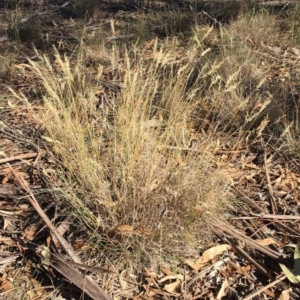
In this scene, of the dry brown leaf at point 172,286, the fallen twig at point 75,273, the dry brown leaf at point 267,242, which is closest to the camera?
the fallen twig at point 75,273

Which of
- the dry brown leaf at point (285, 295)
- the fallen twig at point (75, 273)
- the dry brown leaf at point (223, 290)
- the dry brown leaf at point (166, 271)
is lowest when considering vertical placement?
the dry brown leaf at point (223, 290)

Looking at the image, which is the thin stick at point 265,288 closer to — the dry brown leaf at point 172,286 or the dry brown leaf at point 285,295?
the dry brown leaf at point 285,295

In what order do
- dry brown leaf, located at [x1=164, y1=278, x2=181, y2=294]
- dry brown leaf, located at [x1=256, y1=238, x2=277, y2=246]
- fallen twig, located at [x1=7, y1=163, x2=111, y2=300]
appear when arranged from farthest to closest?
1. dry brown leaf, located at [x1=256, y1=238, x2=277, y2=246]
2. dry brown leaf, located at [x1=164, y1=278, x2=181, y2=294]
3. fallen twig, located at [x1=7, y1=163, x2=111, y2=300]

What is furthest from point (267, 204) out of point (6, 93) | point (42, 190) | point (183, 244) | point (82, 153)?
point (6, 93)

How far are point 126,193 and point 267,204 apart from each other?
0.81m

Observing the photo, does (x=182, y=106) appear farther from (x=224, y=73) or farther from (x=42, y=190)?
(x=42, y=190)

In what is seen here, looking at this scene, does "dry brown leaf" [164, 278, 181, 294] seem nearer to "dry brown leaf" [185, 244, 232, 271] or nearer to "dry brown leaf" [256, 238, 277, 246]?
"dry brown leaf" [185, 244, 232, 271]

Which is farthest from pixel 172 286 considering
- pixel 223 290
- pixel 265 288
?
pixel 265 288

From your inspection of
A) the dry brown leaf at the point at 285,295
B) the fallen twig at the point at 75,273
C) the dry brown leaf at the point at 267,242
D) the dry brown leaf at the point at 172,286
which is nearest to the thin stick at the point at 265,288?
the dry brown leaf at the point at 285,295

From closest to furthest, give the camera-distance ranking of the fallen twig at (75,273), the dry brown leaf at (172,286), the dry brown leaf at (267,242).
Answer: the fallen twig at (75,273), the dry brown leaf at (172,286), the dry brown leaf at (267,242)

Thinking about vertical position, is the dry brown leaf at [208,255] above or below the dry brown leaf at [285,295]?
above

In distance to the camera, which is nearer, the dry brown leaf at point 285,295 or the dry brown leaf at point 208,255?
the dry brown leaf at point 285,295

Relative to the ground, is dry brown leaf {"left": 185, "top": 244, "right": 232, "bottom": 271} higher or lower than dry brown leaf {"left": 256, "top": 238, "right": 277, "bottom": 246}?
higher

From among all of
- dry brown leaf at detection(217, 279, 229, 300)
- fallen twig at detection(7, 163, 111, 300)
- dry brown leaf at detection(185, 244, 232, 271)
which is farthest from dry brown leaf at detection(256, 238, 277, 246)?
fallen twig at detection(7, 163, 111, 300)
